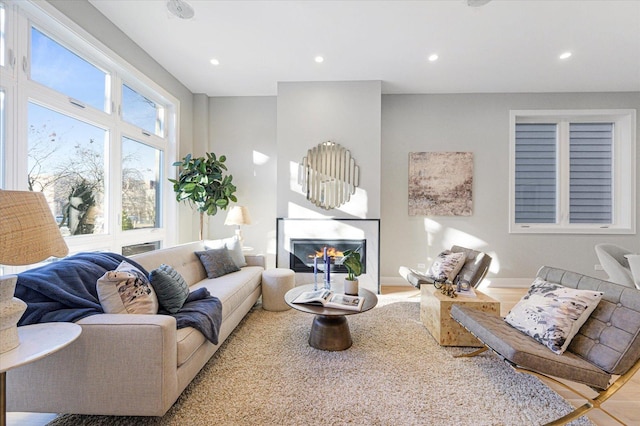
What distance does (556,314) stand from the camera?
5.59 feet

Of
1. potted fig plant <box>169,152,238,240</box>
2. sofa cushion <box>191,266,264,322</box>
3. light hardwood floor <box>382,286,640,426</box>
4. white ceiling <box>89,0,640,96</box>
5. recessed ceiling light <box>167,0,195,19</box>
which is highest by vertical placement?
white ceiling <box>89,0,640,96</box>

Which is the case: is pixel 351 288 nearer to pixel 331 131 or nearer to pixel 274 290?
pixel 274 290

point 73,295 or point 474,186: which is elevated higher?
point 474,186

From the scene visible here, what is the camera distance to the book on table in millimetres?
2158

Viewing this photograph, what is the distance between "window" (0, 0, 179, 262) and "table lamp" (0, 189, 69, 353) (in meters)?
1.40

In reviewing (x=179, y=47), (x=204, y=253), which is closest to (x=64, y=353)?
(x=204, y=253)

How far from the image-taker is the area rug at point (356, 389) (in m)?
1.55

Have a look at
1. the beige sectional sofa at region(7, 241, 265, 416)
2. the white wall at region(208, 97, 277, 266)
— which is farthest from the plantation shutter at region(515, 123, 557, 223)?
the beige sectional sofa at region(7, 241, 265, 416)

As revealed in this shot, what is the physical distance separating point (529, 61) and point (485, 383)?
3.77 m

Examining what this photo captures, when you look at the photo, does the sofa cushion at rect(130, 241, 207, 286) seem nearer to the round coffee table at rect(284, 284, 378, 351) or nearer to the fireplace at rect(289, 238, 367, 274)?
the round coffee table at rect(284, 284, 378, 351)

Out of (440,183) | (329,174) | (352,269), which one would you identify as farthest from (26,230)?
(440,183)

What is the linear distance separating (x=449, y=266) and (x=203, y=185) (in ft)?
11.0

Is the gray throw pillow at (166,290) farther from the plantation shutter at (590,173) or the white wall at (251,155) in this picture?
the plantation shutter at (590,173)

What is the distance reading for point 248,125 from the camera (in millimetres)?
4617
